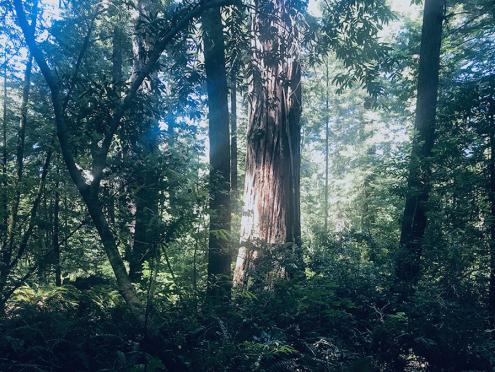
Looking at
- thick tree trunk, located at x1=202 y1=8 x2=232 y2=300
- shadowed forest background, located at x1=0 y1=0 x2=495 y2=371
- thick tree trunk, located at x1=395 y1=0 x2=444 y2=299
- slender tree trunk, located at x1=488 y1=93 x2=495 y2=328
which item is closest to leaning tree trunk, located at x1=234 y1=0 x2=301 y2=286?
shadowed forest background, located at x1=0 y1=0 x2=495 y2=371

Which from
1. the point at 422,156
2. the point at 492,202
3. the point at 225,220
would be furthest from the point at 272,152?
the point at 492,202

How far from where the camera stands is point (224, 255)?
500 centimetres

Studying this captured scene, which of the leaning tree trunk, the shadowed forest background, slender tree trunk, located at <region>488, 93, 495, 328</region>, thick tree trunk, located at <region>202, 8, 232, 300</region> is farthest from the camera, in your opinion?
the leaning tree trunk

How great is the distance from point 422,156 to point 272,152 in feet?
8.75

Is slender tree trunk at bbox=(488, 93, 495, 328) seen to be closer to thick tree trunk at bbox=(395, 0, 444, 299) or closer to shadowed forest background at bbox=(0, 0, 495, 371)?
shadowed forest background at bbox=(0, 0, 495, 371)

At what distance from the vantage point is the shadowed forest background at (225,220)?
10.5 feet

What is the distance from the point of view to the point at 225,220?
4.96 metres

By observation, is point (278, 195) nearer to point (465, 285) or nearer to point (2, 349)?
point (465, 285)

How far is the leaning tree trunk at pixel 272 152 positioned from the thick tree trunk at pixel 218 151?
0.41 metres

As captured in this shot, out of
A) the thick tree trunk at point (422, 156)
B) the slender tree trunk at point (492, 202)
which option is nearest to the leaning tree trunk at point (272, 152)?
the thick tree trunk at point (422, 156)

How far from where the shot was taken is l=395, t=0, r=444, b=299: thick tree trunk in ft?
17.8

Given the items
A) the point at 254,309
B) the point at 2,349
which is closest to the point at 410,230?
the point at 254,309

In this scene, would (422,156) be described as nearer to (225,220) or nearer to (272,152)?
(272,152)

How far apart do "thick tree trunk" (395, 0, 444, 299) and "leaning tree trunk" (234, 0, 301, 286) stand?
175cm
